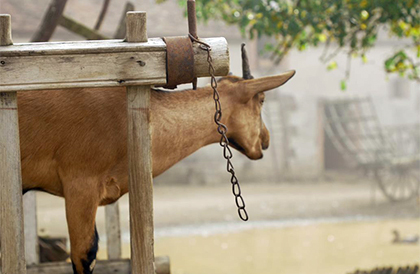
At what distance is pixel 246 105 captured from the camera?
3512 mm

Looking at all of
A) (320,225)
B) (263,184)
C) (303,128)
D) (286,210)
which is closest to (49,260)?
(320,225)

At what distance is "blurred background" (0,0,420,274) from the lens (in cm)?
670

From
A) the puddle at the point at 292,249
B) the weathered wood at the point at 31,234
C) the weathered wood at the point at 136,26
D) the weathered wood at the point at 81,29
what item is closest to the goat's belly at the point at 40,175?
the weathered wood at the point at 136,26

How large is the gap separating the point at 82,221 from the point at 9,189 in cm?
57

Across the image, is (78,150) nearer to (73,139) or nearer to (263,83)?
(73,139)

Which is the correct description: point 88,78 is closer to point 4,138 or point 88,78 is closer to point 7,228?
point 4,138

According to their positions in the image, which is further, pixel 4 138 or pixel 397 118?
pixel 397 118

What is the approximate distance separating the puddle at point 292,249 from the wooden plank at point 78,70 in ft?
19.7

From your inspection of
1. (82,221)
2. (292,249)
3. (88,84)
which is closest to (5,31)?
(88,84)

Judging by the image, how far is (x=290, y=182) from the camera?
18141 millimetres

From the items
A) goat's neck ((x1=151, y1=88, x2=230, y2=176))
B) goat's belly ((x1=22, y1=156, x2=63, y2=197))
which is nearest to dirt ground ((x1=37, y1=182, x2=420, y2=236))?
goat's neck ((x1=151, y1=88, x2=230, y2=176))

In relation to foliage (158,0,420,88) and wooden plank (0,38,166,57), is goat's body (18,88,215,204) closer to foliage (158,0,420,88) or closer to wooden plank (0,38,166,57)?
wooden plank (0,38,166,57)

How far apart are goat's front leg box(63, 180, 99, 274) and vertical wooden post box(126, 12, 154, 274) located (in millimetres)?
403

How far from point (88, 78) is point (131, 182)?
1.53ft
